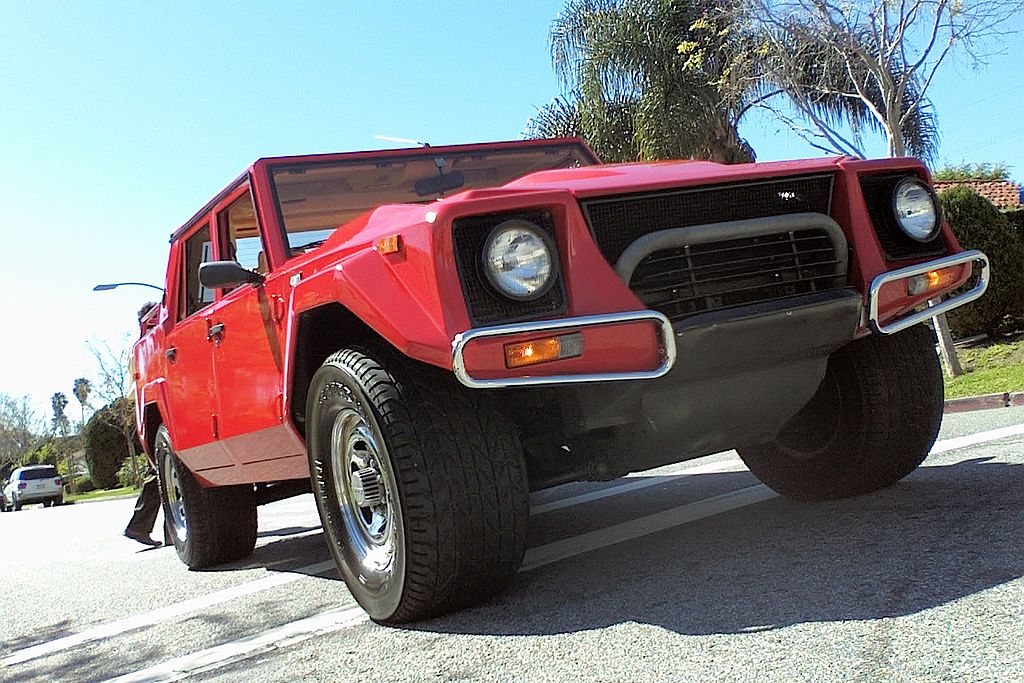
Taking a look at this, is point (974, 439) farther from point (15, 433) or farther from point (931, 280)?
point (15, 433)

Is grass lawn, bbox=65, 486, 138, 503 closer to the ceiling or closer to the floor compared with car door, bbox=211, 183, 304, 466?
closer to the floor

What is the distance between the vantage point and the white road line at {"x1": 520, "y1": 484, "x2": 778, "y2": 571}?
13.2ft

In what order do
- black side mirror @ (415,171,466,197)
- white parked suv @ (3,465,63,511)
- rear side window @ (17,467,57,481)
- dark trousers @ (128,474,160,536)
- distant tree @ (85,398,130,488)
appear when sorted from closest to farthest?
black side mirror @ (415,171,466,197), dark trousers @ (128,474,160,536), white parked suv @ (3,465,63,511), rear side window @ (17,467,57,481), distant tree @ (85,398,130,488)

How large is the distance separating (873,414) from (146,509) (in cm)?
508

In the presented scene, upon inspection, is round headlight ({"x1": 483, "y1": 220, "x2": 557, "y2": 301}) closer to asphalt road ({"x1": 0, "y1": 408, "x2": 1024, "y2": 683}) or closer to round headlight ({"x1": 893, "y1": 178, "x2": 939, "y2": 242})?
asphalt road ({"x1": 0, "y1": 408, "x2": 1024, "y2": 683})

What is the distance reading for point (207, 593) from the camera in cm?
464

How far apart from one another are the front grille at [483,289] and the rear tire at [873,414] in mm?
1546

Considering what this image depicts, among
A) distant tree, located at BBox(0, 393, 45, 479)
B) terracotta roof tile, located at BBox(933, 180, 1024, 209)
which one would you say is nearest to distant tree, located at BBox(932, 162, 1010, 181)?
terracotta roof tile, located at BBox(933, 180, 1024, 209)

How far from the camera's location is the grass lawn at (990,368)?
10.5m

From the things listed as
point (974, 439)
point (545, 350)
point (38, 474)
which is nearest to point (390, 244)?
point (545, 350)

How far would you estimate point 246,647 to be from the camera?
131 inches

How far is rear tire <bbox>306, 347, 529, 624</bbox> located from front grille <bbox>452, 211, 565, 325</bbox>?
33 cm

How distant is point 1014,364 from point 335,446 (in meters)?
11.5

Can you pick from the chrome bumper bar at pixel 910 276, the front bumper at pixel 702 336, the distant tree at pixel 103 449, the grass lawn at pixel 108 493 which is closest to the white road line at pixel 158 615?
the front bumper at pixel 702 336
